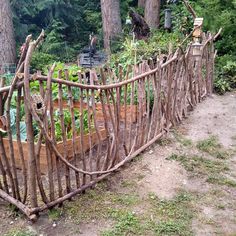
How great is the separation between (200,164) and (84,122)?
4.92 feet

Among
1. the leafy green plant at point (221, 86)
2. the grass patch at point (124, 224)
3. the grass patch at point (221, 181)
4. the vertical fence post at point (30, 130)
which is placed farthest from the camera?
the leafy green plant at point (221, 86)

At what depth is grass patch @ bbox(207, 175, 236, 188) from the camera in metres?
3.81

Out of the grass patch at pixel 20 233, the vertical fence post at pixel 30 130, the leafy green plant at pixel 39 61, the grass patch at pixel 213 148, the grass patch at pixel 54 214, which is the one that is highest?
the vertical fence post at pixel 30 130

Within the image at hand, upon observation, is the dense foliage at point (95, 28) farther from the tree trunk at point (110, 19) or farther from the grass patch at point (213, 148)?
the grass patch at point (213, 148)

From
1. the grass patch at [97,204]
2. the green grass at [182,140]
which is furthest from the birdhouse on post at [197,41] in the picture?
the grass patch at [97,204]

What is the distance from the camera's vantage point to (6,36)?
9859mm

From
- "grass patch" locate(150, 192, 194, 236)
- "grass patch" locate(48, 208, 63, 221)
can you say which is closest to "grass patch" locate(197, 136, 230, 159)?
"grass patch" locate(150, 192, 194, 236)

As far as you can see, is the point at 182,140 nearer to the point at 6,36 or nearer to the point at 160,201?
the point at 160,201

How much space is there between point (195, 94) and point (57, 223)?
4054 millimetres

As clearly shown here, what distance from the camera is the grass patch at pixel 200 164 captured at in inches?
161

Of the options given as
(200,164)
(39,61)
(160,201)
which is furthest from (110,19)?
(160,201)

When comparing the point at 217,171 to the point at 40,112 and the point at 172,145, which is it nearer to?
the point at 172,145

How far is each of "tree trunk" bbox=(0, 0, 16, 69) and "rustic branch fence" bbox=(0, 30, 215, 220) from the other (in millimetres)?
5291

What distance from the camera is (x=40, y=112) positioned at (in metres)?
2.75
